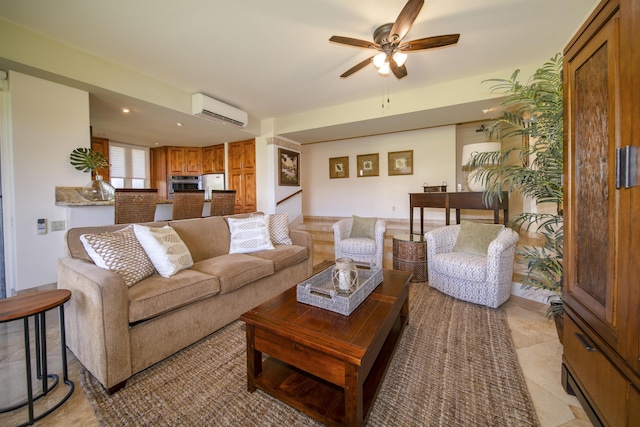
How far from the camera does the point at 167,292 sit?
159 cm

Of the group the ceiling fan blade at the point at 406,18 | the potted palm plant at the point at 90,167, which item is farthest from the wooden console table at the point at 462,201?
the potted palm plant at the point at 90,167

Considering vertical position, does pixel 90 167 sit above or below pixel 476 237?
above

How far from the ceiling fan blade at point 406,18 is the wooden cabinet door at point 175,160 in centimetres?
597

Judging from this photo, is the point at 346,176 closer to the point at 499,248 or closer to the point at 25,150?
the point at 499,248

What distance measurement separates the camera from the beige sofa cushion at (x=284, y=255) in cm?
249

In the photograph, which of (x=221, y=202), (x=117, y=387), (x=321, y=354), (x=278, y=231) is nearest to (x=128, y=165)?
(x=221, y=202)

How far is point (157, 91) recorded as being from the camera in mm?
3533

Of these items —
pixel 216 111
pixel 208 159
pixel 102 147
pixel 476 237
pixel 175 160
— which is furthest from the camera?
pixel 175 160

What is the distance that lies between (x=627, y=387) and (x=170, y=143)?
7.42 metres

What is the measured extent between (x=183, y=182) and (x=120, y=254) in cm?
532

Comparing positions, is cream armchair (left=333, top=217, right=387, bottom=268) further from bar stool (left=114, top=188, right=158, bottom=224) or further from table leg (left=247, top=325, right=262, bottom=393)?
bar stool (left=114, top=188, right=158, bottom=224)

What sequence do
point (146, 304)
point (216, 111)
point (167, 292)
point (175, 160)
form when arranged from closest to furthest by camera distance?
point (146, 304)
point (167, 292)
point (216, 111)
point (175, 160)

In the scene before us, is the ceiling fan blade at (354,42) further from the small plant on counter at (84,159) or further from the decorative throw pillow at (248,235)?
the small plant on counter at (84,159)

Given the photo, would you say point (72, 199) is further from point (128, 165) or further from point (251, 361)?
point (128, 165)
